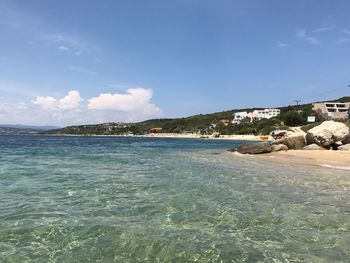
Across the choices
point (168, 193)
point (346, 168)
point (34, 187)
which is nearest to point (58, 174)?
point (34, 187)

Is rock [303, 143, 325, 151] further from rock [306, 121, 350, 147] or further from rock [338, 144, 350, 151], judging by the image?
rock [338, 144, 350, 151]

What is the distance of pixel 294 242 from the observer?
1002cm

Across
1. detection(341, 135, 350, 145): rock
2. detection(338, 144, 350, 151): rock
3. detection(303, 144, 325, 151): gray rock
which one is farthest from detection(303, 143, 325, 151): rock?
detection(341, 135, 350, 145): rock

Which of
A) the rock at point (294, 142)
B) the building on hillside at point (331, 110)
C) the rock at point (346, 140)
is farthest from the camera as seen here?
the building on hillside at point (331, 110)

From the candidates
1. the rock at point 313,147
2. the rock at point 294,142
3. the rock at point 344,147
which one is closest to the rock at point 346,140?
the rock at point 344,147

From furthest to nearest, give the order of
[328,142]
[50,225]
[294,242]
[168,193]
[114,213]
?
1. [328,142]
2. [168,193]
3. [114,213]
4. [50,225]
5. [294,242]

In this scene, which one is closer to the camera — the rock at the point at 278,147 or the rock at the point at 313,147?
the rock at the point at 313,147

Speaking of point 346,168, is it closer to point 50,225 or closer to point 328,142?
point 328,142

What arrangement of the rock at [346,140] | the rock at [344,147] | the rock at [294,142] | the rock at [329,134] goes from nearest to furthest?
the rock at [344,147] → the rock at [329,134] → the rock at [346,140] → the rock at [294,142]

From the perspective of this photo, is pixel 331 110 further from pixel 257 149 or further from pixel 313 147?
pixel 257 149

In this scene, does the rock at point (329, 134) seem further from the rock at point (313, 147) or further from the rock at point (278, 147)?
the rock at point (278, 147)

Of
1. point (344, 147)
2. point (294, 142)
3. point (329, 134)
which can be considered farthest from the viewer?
point (294, 142)

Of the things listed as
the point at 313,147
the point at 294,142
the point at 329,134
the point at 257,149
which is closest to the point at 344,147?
the point at 329,134

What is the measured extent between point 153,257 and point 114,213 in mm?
4616
